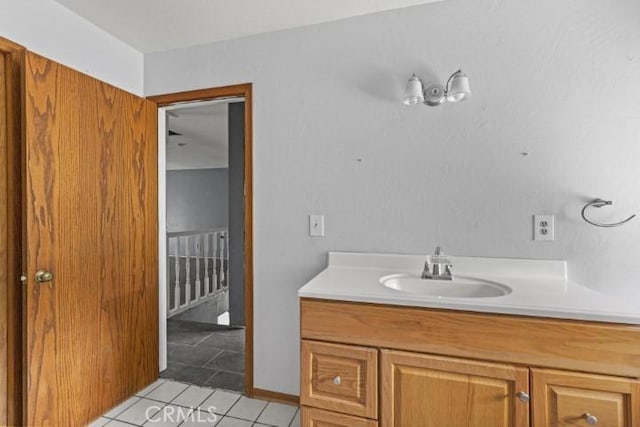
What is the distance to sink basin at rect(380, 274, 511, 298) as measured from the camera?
146cm

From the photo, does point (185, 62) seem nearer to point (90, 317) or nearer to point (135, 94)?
point (135, 94)

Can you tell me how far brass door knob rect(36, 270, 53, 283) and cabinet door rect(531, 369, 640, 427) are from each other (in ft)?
6.64

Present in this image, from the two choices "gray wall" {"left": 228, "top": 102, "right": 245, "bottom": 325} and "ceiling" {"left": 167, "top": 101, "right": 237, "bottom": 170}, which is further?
"ceiling" {"left": 167, "top": 101, "right": 237, "bottom": 170}

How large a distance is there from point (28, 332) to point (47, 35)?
1.44 metres

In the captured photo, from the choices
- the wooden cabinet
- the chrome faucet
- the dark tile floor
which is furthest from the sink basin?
the dark tile floor

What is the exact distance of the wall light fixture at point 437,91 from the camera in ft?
4.97

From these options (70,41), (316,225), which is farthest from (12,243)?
(316,225)

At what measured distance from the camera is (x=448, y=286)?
4.96ft

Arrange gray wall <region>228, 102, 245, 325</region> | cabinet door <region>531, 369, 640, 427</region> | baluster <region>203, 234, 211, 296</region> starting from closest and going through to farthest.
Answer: cabinet door <region>531, 369, 640, 427</region>, gray wall <region>228, 102, 245, 325</region>, baluster <region>203, 234, 211, 296</region>

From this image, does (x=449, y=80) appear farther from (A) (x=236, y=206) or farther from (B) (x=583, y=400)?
(A) (x=236, y=206)

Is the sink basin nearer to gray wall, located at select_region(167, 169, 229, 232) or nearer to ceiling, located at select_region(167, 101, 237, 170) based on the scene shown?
ceiling, located at select_region(167, 101, 237, 170)

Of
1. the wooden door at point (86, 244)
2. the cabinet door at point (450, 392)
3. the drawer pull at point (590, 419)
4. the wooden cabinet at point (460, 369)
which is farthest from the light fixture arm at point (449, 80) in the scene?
the wooden door at point (86, 244)

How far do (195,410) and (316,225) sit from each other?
127 centimetres

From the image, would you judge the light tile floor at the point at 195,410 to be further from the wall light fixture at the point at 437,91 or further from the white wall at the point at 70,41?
the white wall at the point at 70,41
